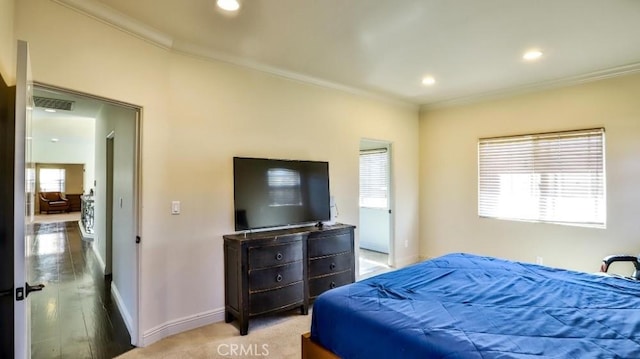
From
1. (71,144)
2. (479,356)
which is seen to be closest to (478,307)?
(479,356)

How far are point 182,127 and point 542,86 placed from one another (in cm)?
430

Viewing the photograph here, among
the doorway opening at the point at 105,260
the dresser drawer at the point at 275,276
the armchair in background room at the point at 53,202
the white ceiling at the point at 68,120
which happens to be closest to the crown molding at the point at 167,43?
the doorway opening at the point at 105,260

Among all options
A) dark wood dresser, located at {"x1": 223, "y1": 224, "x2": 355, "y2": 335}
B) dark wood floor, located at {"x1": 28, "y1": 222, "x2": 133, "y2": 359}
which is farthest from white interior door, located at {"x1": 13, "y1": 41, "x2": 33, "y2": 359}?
dark wood dresser, located at {"x1": 223, "y1": 224, "x2": 355, "y2": 335}

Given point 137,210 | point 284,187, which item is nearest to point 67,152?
point 137,210

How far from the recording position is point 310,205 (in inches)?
153

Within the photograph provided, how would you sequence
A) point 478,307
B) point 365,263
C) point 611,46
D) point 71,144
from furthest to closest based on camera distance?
1. point 71,144
2. point 365,263
3. point 611,46
4. point 478,307

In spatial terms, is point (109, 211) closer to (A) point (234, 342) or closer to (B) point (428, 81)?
(A) point (234, 342)

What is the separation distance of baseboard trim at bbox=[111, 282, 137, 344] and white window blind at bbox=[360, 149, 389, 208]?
428 cm

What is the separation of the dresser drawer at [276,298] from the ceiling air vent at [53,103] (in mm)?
3747

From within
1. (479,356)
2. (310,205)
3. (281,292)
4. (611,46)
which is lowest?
(281,292)

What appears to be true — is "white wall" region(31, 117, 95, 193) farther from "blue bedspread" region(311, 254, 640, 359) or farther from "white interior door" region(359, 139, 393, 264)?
"blue bedspread" region(311, 254, 640, 359)

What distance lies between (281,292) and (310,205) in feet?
3.55

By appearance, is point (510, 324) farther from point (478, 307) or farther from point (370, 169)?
point (370, 169)

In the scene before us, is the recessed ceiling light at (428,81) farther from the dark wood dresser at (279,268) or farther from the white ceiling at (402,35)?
the dark wood dresser at (279,268)
